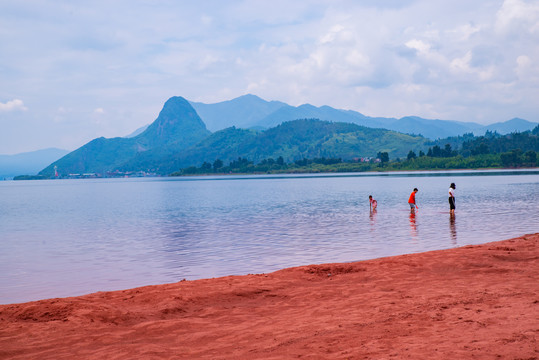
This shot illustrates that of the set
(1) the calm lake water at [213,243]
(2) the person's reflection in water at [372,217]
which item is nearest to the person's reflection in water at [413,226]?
(1) the calm lake water at [213,243]

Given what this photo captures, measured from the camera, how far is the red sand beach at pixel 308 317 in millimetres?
9930

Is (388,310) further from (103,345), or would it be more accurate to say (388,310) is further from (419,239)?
(419,239)

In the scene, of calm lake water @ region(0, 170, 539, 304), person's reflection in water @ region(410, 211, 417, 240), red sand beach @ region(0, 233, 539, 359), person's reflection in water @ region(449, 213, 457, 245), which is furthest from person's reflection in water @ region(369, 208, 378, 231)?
red sand beach @ region(0, 233, 539, 359)

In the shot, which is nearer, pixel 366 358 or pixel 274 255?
pixel 366 358

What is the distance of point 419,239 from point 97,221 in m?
37.9

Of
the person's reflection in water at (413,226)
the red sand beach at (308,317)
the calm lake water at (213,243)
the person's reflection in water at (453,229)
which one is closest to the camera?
the red sand beach at (308,317)

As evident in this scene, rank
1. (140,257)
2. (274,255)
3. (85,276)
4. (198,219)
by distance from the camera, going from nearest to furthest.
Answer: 1. (85,276)
2. (274,255)
3. (140,257)
4. (198,219)

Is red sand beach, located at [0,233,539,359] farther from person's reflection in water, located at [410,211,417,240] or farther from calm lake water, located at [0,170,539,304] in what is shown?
person's reflection in water, located at [410,211,417,240]

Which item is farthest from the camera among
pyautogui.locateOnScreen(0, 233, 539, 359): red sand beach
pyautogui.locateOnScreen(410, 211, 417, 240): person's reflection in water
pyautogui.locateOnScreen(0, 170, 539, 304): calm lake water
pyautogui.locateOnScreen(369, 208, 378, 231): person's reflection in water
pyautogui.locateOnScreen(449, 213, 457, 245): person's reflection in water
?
pyautogui.locateOnScreen(369, 208, 378, 231): person's reflection in water

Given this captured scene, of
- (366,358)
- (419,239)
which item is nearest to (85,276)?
(366,358)

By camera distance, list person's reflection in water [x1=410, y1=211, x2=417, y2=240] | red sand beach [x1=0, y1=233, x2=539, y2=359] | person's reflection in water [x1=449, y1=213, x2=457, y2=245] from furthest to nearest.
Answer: person's reflection in water [x1=410, y1=211, x2=417, y2=240]
person's reflection in water [x1=449, y1=213, x2=457, y2=245]
red sand beach [x1=0, y1=233, x2=539, y2=359]

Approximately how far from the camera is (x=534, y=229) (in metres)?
32.1

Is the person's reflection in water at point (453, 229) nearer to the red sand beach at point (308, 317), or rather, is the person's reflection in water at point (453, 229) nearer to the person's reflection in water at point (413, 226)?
the person's reflection in water at point (413, 226)

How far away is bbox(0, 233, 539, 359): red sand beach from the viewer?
9.93 meters
